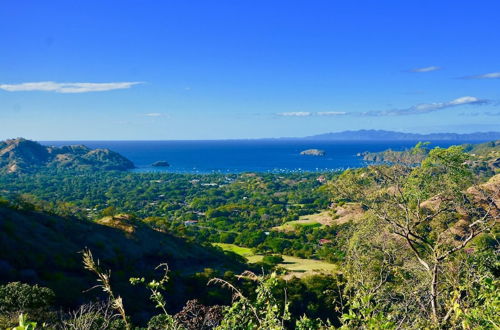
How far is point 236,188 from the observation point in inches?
4715

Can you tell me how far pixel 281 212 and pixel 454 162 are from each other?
74075mm

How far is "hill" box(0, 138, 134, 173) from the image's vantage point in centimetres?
16400

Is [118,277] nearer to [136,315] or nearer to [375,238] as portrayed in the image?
[136,315]

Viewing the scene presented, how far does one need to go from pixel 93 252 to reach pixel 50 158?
17971 centimetres

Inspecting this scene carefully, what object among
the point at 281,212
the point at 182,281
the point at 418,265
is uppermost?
the point at 418,265

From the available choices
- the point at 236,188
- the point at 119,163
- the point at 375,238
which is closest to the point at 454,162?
the point at 375,238

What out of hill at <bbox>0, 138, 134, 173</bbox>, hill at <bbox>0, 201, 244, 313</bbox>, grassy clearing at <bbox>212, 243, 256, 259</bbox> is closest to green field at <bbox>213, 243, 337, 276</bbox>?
grassy clearing at <bbox>212, 243, 256, 259</bbox>

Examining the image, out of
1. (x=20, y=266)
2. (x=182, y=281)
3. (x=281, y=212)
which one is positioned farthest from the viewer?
(x=281, y=212)

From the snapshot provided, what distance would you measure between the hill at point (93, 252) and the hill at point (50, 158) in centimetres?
14528

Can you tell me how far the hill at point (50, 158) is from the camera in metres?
164

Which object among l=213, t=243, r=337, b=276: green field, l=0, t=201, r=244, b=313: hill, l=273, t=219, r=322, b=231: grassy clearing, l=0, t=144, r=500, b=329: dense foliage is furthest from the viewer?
l=273, t=219, r=322, b=231: grassy clearing

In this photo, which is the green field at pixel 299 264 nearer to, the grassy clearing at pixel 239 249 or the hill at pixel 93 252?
the grassy clearing at pixel 239 249

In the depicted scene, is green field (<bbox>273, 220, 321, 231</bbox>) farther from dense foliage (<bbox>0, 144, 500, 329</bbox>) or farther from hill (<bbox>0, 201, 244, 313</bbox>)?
hill (<bbox>0, 201, 244, 313</bbox>)

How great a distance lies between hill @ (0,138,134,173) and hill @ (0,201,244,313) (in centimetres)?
14528
